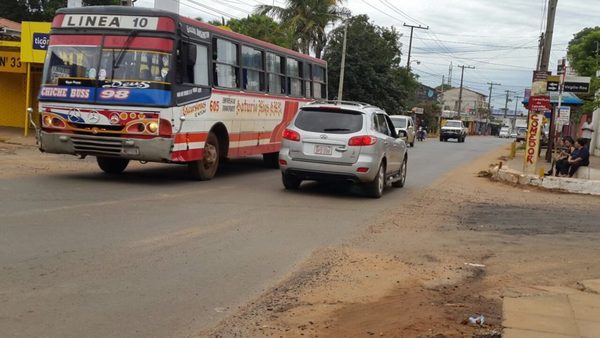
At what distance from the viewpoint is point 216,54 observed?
13.9 m

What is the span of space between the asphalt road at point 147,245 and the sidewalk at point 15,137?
901 cm

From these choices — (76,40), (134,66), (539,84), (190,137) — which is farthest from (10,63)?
(539,84)

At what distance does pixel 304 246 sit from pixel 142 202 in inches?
143

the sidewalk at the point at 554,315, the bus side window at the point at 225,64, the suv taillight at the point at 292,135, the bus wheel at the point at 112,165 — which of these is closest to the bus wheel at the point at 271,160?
the bus side window at the point at 225,64

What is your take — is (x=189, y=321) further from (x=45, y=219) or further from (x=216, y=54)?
(x=216, y=54)

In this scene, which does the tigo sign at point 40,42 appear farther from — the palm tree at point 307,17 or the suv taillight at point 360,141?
the palm tree at point 307,17

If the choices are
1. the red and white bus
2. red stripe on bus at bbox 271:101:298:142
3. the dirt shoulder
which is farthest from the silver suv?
red stripe on bus at bbox 271:101:298:142

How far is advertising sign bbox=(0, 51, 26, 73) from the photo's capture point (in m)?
24.8

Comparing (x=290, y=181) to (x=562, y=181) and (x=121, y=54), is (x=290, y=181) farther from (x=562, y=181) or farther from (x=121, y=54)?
(x=562, y=181)

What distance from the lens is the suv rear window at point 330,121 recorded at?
12273mm

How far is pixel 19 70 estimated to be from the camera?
24828 millimetres

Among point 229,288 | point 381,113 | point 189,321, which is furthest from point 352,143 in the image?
point 189,321

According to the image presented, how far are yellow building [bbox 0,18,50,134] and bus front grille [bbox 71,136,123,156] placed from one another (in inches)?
457

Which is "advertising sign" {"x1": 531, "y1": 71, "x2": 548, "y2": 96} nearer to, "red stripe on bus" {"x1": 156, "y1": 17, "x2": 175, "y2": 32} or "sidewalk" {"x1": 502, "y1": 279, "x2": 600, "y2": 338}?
"red stripe on bus" {"x1": 156, "y1": 17, "x2": 175, "y2": 32}
